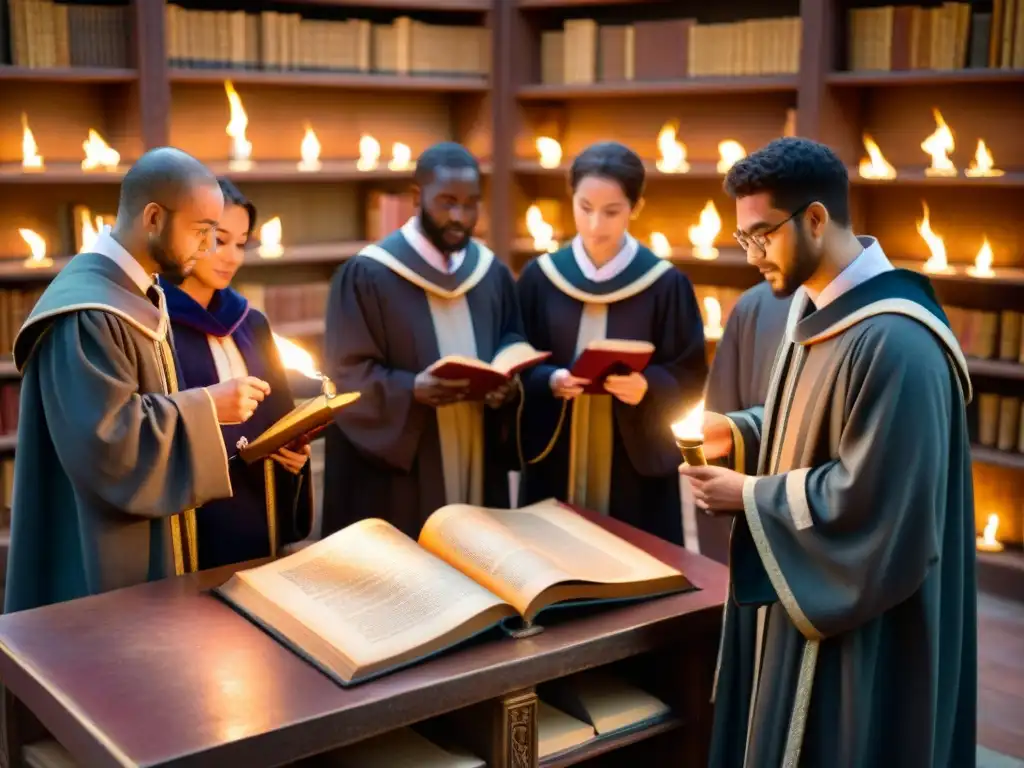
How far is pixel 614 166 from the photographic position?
3.88 meters

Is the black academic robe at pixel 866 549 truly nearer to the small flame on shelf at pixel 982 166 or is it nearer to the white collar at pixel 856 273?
the white collar at pixel 856 273

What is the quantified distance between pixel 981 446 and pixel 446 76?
3.29m

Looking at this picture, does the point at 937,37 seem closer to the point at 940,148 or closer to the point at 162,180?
the point at 940,148

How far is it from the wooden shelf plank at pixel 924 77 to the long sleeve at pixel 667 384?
193 centimetres

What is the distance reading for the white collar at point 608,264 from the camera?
4.13m

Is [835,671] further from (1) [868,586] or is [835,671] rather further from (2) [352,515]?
(2) [352,515]

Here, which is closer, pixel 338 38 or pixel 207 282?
pixel 207 282

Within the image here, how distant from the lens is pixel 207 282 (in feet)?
10.9

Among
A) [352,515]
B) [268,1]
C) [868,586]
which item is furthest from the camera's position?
[268,1]

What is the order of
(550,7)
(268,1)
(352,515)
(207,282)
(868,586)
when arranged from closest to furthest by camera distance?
(868,586)
(207,282)
(352,515)
(268,1)
(550,7)

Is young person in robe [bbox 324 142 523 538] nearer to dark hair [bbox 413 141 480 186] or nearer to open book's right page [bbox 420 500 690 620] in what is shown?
dark hair [bbox 413 141 480 186]

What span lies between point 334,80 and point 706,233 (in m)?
2.00

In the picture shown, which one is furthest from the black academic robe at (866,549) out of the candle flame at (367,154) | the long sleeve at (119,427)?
the candle flame at (367,154)

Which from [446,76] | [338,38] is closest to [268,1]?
[338,38]
